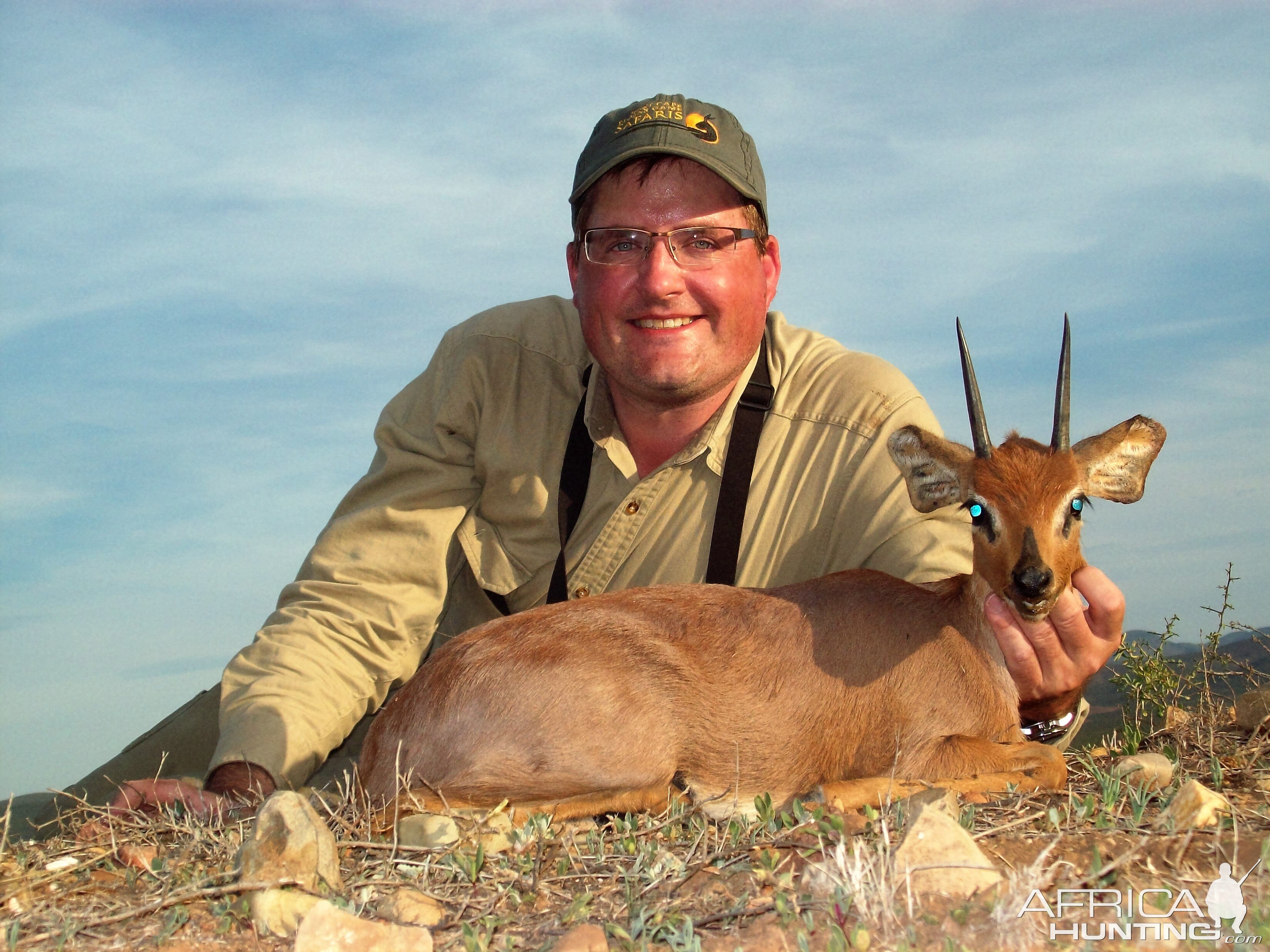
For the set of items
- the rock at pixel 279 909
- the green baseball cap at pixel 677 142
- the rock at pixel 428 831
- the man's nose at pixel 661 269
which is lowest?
the rock at pixel 279 909

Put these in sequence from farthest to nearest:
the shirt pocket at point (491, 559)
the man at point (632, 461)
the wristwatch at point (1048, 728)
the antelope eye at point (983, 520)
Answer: the shirt pocket at point (491, 559) < the man at point (632, 461) < the wristwatch at point (1048, 728) < the antelope eye at point (983, 520)

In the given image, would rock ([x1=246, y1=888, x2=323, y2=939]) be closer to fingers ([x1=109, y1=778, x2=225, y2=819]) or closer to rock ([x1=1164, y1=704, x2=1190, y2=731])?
fingers ([x1=109, y1=778, x2=225, y2=819])

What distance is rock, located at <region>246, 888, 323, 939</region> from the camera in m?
3.63

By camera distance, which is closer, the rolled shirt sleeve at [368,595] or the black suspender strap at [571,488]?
the rolled shirt sleeve at [368,595]

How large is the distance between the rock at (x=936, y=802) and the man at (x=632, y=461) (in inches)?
76.9

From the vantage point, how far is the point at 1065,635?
5.18m

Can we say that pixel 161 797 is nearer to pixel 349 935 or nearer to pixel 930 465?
pixel 349 935

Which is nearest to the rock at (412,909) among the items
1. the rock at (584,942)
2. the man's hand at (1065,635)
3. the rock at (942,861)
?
the rock at (584,942)

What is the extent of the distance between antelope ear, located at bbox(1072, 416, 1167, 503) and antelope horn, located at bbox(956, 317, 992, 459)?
44 centimetres

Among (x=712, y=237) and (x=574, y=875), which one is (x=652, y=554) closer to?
(x=712, y=237)

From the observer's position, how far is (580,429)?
7.12 metres

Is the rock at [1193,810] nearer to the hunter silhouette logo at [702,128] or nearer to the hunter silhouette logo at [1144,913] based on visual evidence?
the hunter silhouette logo at [1144,913]

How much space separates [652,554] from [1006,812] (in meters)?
2.85

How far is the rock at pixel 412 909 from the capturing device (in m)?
3.64
